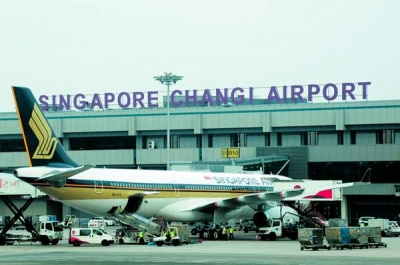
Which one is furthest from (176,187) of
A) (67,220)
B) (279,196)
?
(67,220)

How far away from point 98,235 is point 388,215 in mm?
53521

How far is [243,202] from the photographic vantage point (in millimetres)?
78812

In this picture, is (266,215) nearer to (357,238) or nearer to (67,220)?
(357,238)

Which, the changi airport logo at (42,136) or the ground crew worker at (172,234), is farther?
the ground crew worker at (172,234)

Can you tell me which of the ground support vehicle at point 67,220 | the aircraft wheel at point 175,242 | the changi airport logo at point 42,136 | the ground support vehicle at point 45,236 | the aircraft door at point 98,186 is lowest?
the aircraft wheel at point 175,242

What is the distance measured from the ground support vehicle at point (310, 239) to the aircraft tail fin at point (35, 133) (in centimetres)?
1954

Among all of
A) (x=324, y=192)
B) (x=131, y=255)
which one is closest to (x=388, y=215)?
(x=324, y=192)

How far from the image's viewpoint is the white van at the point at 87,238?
6869 cm

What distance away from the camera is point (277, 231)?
257 feet

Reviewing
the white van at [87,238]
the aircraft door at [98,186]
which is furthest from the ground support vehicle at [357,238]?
the aircraft door at [98,186]

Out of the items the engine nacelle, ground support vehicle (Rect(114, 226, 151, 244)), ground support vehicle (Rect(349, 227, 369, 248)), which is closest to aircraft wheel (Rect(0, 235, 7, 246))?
ground support vehicle (Rect(114, 226, 151, 244))

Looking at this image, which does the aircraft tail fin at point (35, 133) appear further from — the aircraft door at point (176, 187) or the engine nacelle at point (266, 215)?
the engine nacelle at point (266, 215)

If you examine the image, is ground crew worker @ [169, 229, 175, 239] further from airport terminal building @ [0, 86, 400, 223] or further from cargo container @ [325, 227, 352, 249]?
airport terminal building @ [0, 86, 400, 223]

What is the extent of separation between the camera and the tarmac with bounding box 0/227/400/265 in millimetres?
49906
